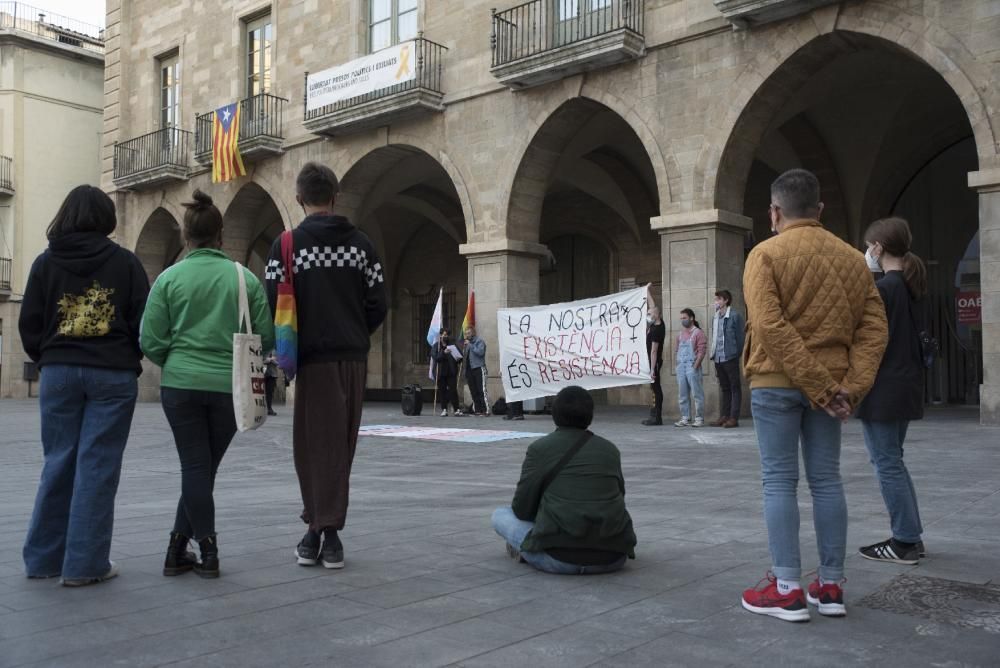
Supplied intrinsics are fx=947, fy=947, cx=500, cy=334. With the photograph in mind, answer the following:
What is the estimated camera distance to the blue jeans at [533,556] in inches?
167

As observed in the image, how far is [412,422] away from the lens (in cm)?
1616

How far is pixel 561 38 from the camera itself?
16.6 m

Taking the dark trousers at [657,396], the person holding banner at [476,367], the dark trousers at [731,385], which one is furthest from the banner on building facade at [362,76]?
the dark trousers at [731,385]

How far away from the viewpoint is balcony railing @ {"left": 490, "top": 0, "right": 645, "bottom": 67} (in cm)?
1545

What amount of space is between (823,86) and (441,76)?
23.5 ft

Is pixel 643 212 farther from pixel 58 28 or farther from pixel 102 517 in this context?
pixel 58 28

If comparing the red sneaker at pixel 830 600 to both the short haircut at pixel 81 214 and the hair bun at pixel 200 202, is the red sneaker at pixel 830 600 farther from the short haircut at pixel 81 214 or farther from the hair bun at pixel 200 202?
the short haircut at pixel 81 214

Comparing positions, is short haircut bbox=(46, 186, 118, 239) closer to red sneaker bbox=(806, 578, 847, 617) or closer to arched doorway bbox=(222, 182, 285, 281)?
red sneaker bbox=(806, 578, 847, 617)

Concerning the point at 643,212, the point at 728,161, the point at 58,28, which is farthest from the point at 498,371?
the point at 58,28

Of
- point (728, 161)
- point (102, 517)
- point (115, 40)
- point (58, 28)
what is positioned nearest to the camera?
point (102, 517)

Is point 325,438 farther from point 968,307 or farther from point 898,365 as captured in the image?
point 968,307

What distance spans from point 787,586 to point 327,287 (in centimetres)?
240

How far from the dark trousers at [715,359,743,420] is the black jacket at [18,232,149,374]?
33.2ft

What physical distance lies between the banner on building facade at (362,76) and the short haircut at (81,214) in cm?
1472
